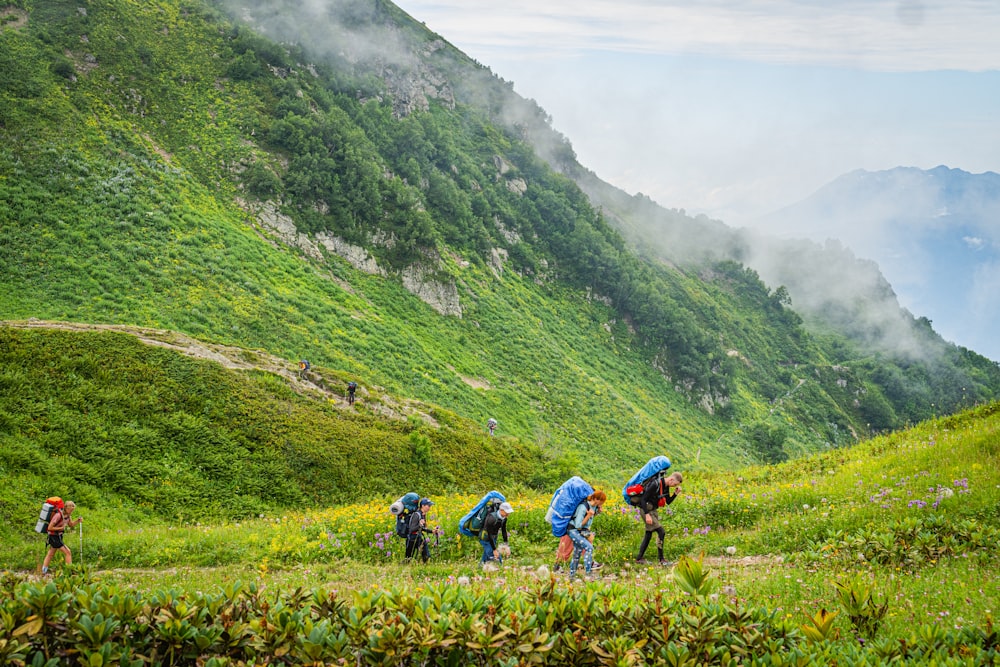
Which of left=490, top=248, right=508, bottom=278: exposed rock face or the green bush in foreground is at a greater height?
left=490, top=248, right=508, bottom=278: exposed rock face

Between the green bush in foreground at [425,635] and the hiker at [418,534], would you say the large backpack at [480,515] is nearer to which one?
the hiker at [418,534]

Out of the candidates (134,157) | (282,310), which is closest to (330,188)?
(134,157)

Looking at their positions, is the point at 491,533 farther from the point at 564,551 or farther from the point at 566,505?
the point at 566,505

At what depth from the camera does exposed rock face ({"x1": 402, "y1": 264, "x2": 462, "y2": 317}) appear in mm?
57000

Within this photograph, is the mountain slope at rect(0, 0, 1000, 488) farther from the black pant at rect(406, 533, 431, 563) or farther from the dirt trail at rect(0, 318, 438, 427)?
the black pant at rect(406, 533, 431, 563)

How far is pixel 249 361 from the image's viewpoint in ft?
87.0

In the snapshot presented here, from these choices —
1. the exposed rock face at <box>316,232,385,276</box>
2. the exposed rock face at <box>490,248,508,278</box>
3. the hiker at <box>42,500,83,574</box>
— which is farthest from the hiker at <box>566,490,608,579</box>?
the exposed rock face at <box>490,248,508,278</box>

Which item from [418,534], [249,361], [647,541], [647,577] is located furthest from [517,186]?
[647,577]

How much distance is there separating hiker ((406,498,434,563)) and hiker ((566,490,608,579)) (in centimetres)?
336

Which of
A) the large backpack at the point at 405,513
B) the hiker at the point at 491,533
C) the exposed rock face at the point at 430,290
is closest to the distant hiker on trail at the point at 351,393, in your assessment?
the large backpack at the point at 405,513

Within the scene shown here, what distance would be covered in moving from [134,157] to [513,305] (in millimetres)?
40281

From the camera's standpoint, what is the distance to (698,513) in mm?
12656

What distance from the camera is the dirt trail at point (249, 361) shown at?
22.7 meters

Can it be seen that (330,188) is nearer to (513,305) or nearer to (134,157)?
(134,157)
